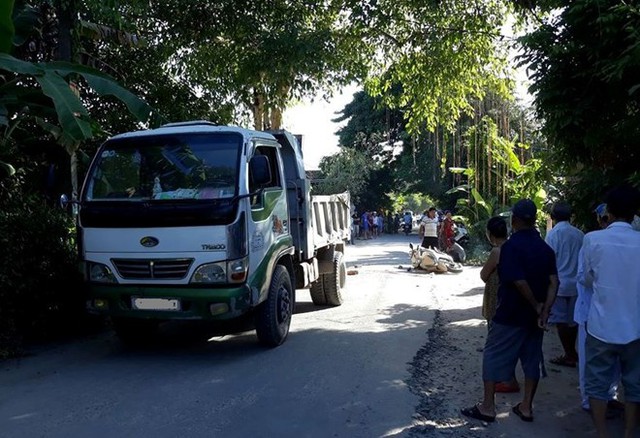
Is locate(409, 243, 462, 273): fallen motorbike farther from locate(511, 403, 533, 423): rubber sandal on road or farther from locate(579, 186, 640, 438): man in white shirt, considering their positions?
locate(579, 186, 640, 438): man in white shirt

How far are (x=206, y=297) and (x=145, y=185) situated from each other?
4.89 ft

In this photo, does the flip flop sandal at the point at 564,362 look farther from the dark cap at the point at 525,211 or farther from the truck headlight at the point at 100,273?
the truck headlight at the point at 100,273

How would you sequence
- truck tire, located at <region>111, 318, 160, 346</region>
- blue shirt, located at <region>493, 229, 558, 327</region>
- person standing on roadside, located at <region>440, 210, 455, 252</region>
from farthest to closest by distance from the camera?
person standing on roadside, located at <region>440, 210, 455, 252</region> < truck tire, located at <region>111, 318, 160, 346</region> < blue shirt, located at <region>493, 229, 558, 327</region>

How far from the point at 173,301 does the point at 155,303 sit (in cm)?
20

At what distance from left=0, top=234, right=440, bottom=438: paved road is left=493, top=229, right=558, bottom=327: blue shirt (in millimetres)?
1203

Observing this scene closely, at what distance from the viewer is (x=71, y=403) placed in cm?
503

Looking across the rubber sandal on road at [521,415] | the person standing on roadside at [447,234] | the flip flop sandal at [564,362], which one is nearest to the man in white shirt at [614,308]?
the rubber sandal on road at [521,415]

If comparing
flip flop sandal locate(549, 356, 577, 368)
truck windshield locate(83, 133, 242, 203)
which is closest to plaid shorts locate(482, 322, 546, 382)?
flip flop sandal locate(549, 356, 577, 368)

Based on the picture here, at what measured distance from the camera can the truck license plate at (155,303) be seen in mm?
6012

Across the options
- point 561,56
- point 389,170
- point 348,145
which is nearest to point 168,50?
point 561,56

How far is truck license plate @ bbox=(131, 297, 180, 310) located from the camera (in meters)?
6.01

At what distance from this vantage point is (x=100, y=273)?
6277mm

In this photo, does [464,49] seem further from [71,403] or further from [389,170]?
[389,170]

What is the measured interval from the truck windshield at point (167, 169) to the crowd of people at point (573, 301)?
292cm
